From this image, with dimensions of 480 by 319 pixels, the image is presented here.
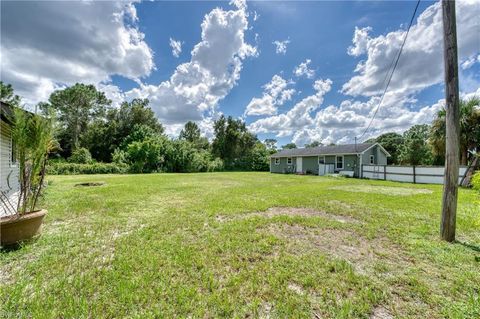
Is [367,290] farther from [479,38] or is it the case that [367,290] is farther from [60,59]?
[60,59]

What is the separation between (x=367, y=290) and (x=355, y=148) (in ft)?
66.4

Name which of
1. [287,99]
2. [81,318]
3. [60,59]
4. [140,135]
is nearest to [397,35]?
[81,318]

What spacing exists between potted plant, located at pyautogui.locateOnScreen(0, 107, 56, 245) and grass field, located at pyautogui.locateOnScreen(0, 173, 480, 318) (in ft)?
1.04

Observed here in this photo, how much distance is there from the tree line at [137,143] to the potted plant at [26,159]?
70.3 ft

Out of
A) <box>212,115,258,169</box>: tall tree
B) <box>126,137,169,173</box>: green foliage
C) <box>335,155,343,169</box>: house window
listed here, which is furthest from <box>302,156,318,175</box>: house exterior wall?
<box>126,137,169,173</box>: green foliage

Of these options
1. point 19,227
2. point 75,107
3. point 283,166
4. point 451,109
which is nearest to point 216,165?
point 283,166

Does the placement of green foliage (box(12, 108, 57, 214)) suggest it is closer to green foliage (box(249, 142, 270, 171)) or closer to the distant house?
the distant house

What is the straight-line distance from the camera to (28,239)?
3510mm

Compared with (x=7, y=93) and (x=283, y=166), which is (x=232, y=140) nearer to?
(x=283, y=166)

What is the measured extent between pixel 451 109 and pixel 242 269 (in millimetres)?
4634

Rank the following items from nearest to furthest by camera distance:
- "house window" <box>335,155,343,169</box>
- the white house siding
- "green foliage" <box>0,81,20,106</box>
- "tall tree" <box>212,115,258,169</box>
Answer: the white house siding < "house window" <box>335,155,343,169</box> < "green foliage" <box>0,81,20,106</box> < "tall tree" <box>212,115,258,169</box>

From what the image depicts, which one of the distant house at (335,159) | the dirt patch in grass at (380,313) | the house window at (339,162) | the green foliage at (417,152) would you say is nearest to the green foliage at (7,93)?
the distant house at (335,159)

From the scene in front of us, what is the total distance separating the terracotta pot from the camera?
10.7ft

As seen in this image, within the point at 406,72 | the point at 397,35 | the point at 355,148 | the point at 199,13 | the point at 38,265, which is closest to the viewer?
the point at 38,265
